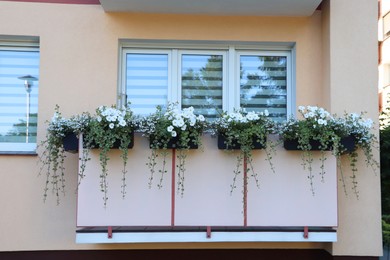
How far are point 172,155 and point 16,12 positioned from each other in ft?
7.97

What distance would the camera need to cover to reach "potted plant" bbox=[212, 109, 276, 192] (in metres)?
3.89

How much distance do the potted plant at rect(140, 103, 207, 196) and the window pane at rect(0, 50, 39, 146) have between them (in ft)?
5.37

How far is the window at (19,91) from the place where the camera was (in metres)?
4.73

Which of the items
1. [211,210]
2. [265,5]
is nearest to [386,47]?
[265,5]

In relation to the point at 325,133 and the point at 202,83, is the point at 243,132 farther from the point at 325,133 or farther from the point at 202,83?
the point at 202,83

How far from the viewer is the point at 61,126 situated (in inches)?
157

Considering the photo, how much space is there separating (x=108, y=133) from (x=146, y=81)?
1242mm

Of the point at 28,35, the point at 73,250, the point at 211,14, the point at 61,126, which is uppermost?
the point at 211,14

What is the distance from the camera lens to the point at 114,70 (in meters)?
4.62

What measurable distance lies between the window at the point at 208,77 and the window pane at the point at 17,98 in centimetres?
105

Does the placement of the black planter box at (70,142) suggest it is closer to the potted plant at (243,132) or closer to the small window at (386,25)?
the potted plant at (243,132)

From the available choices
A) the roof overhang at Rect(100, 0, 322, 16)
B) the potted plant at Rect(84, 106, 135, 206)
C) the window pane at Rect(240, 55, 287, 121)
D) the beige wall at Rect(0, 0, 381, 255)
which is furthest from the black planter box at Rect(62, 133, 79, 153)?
the window pane at Rect(240, 55, 287, 121)

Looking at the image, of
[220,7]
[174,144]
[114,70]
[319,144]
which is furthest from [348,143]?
[114,70]

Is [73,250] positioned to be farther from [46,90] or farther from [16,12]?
[16,12]
